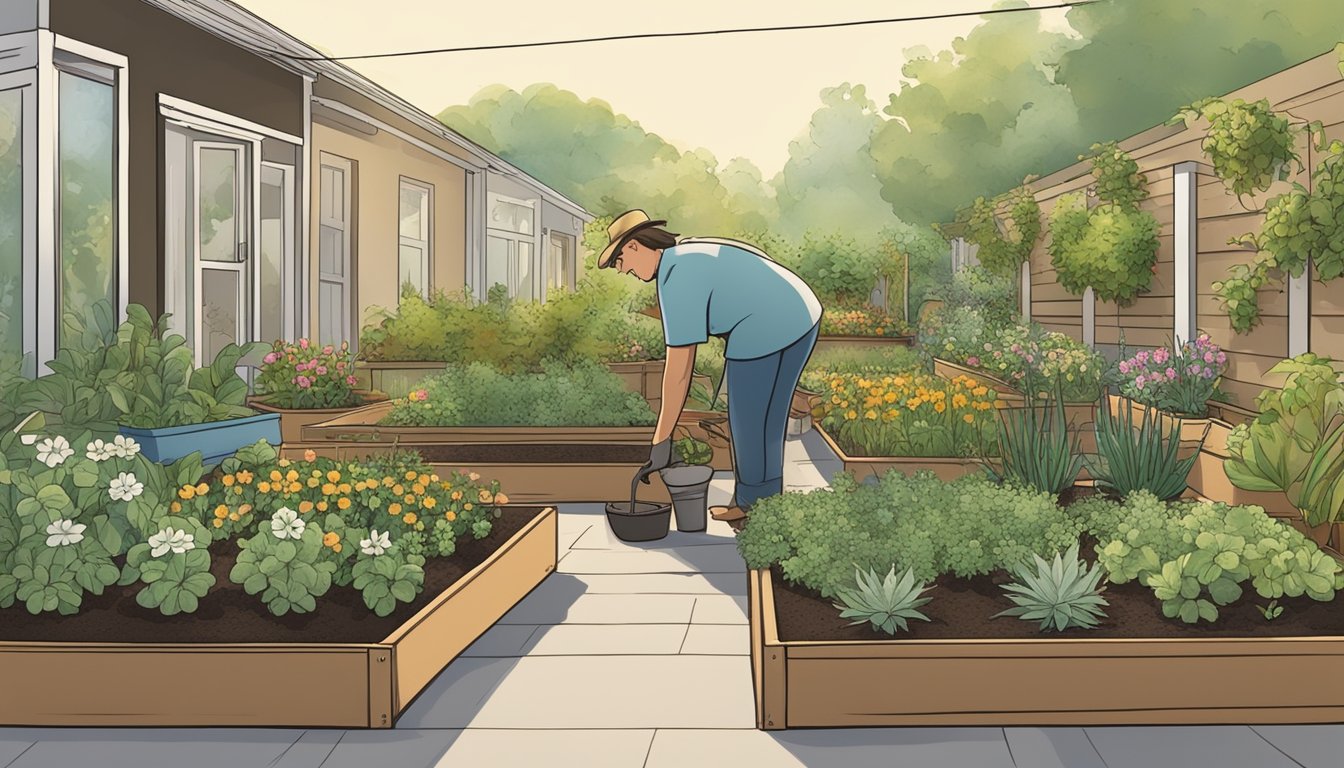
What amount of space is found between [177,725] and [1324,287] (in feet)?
21.3

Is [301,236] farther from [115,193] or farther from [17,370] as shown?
[17,370]

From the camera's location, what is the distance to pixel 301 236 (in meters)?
9.76

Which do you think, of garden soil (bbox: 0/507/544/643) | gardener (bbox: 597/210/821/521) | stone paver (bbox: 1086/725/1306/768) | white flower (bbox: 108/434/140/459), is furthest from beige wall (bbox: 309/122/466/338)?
stone paver (bbox: 1086/725/1306/768)

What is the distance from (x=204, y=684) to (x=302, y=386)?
19.6 feet

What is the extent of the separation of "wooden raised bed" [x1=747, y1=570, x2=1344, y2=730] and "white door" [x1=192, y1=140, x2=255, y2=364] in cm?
613

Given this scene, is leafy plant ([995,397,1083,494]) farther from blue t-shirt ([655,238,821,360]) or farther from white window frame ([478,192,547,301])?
white window frame ([478,192,547,301])

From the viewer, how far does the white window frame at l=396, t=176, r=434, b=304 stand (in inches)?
527

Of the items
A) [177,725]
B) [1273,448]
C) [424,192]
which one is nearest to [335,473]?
[177,725]

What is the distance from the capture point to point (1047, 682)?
3506mm

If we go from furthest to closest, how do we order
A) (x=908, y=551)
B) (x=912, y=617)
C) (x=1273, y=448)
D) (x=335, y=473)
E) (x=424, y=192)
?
(x=424, y=192) → (x=1273, y=448) → (x=335, y=473) → (x=908, y=551) → (x=912, y=617)

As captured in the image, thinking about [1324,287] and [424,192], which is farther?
[424,192]

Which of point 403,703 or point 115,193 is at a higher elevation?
point 115,193

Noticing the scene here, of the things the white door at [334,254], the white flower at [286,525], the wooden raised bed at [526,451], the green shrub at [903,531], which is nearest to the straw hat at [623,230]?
the green shrub at [903,531]

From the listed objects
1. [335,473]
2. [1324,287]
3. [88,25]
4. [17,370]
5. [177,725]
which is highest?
[88,25]
